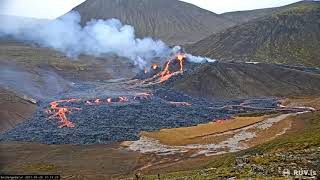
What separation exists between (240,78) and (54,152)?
75000 mm

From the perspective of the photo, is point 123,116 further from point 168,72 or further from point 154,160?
point 168,72

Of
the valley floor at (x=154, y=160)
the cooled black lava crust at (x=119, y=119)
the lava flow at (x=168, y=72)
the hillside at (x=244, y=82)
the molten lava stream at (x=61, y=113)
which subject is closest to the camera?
the valley floor at (x=154, y=160)

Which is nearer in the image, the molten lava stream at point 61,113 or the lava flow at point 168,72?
the molten lava stream at point 61,113

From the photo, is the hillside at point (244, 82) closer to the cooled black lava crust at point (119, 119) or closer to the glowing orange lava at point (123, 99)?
the cooled black lava crust at point (119, 119)

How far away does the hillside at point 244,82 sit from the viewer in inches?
4710

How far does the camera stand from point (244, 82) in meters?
125

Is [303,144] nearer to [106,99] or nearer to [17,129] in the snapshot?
[17,129]

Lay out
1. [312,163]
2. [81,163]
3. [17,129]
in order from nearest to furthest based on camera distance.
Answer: [312,163] → [81,163] → [17,129]

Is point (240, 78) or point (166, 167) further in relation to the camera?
point (240, 78)

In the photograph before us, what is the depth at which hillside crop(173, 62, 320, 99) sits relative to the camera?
120 m

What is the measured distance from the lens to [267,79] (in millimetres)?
129000


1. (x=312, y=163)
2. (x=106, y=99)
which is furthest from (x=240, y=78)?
(x=312, y=163)

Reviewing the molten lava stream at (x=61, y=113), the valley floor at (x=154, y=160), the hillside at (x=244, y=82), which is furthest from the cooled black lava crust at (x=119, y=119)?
the hillside at (x=244, y=82)

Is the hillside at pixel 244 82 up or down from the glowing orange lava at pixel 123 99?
up
